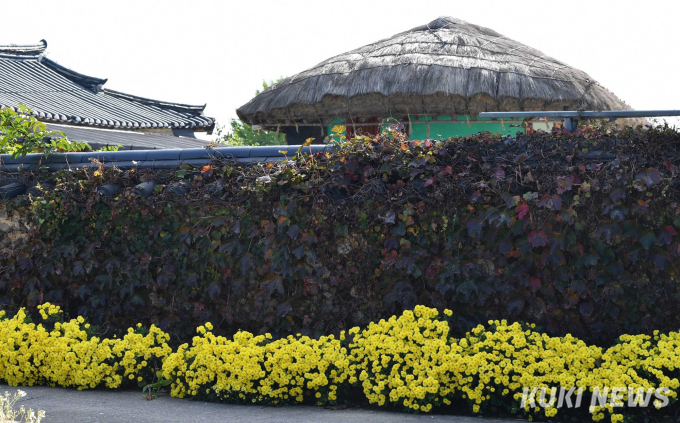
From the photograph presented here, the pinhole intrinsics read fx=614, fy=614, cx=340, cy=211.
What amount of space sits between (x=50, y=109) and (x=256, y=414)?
11.5m

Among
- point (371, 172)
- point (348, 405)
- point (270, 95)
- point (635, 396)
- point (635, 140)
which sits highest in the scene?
point (270, 95)

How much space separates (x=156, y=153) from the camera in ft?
17.8

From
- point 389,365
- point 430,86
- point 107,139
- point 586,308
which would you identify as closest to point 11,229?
point 389,365

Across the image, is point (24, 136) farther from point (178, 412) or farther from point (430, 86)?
point (430, 86)

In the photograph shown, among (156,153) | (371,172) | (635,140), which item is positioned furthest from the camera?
(156,153)

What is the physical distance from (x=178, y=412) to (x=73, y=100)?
13.0 m

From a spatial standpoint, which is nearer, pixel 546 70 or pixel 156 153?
pixel 156 153

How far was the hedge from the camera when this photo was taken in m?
4.03

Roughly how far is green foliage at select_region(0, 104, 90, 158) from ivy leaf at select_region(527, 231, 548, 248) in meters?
4.42

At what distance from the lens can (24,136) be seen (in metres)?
6.00

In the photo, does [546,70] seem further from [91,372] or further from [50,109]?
[50,109]

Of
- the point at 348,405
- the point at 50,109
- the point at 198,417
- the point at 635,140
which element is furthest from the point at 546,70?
the point at 50,109

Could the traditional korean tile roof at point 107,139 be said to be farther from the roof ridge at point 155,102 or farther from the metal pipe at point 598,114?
the metal pipe at point 598,114

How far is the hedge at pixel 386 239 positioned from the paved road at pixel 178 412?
0.77 meters
